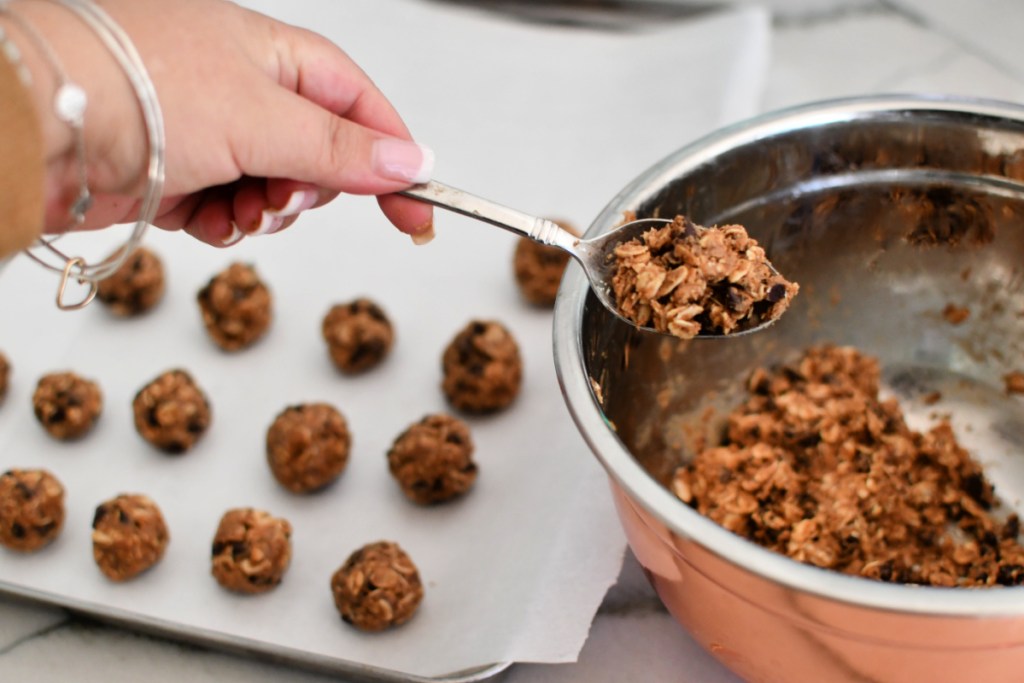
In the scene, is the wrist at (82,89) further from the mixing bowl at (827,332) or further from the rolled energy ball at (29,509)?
the rolled energy ball at (29,509)

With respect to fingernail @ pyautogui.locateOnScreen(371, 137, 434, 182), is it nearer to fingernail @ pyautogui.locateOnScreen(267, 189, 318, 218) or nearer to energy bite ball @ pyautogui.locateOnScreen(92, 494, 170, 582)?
fingernail @ pyautogui.locateOnScreen(267, 189, 318, 218)

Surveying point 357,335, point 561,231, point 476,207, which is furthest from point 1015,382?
point 357,335

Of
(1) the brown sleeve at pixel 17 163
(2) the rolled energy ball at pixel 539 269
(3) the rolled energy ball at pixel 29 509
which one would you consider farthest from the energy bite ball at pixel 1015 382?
(3) the rolled energy ball at pixel 29 509

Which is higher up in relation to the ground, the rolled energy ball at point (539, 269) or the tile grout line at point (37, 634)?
the rolled energy ball at point (539, 269)

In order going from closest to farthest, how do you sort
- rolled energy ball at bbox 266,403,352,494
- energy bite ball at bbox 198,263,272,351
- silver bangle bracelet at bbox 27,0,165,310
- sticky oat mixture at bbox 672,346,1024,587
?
silver bangle bracelet at bbox 27,0,165,310, sticky oat mixture at bbox 672,346,1024,587, rolled energy ball at bbox 266,403,352,494, energy bite ball at bbox 198,263,272,351

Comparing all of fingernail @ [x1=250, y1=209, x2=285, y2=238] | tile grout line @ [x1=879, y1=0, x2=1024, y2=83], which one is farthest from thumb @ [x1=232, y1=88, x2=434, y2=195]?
tile grout line @ [x1=879, y1=0, x2=1024, y2=83]

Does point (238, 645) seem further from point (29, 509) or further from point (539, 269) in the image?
point (539, 269)

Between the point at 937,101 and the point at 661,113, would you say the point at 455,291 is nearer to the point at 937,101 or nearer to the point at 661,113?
the point at 661,113
